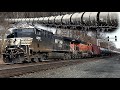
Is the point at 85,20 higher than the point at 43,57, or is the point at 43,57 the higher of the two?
the point at 85,20

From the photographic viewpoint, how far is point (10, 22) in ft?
42.3

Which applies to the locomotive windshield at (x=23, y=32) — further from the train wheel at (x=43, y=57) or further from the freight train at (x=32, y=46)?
the train wheel at (x=43, y=57)

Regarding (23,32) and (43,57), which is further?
(43,57)

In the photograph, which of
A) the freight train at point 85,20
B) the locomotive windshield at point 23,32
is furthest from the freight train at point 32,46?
the freight train at point 85,20

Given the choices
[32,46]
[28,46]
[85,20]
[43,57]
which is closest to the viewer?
[85,20]

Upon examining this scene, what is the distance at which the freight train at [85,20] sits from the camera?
39.8 ft

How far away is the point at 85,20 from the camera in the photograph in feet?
43.3

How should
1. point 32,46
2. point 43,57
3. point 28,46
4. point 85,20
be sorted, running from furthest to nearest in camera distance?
point 43,57
point 32,46
point 28,46
point 85,20

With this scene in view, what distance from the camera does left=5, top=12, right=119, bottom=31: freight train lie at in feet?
39.8

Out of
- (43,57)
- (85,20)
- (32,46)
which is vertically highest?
(85,20)

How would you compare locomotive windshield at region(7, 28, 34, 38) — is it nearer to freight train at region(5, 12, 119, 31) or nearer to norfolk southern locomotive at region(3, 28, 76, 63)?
norfolk southern locomotive at region(3, 28, 76, 63)

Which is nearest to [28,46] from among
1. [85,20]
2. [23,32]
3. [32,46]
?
[32,46]

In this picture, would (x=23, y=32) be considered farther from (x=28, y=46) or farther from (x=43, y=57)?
(x=43, y=57)
